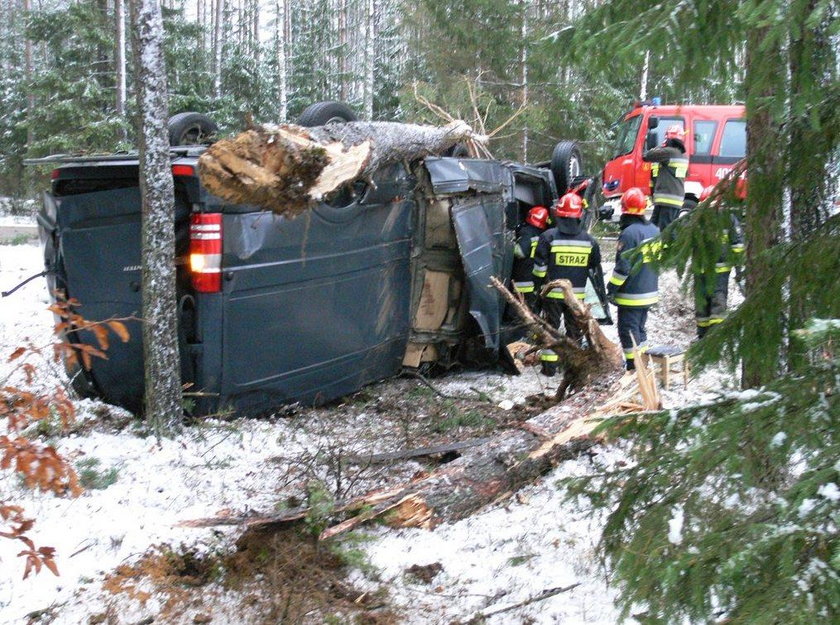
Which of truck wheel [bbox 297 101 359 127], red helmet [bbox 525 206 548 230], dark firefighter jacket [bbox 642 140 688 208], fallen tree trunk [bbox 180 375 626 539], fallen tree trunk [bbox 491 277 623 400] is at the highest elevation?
truck wheel [bbox 297 101 359 127]

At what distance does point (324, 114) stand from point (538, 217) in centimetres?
281

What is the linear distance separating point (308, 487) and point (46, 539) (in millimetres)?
1194

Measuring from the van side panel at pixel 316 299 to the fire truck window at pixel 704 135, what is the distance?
10.2 meters

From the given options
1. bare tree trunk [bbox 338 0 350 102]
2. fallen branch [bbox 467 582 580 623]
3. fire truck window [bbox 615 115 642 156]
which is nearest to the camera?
fallen branch [bbox 467 582 580 623]

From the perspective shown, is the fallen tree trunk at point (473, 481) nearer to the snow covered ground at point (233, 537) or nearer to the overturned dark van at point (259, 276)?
the snow covered ground at point (233, 537)

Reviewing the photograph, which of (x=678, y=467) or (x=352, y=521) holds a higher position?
(x=678, y=467)

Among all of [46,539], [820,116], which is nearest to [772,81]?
[820,116]

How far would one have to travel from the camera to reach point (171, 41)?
20.4m

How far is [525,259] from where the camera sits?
820 cm

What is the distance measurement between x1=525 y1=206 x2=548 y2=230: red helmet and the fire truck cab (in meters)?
6.81

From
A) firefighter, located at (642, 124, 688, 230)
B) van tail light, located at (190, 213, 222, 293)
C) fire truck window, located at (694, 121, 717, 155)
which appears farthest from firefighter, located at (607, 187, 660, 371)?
fire truck window, located at (694, 121, 717, 155)

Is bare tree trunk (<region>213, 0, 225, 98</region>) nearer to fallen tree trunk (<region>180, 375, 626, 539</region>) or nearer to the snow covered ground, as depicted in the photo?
the snow covered ground

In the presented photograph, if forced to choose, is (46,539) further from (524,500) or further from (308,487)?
(524,500)

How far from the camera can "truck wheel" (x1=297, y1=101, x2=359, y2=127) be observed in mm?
6148
